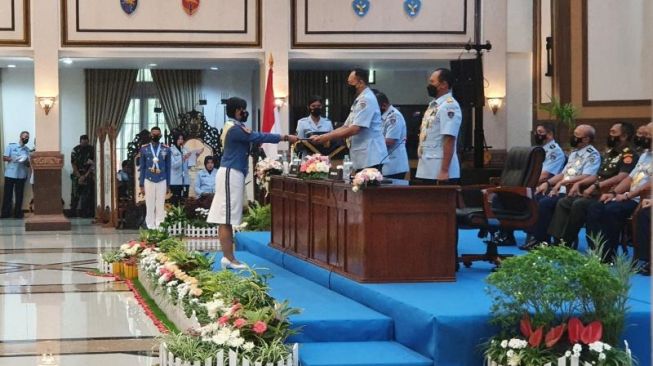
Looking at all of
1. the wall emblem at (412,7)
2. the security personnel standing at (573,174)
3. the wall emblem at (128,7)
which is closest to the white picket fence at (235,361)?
the security personnel standing at (573,174)

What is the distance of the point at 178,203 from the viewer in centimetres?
1809

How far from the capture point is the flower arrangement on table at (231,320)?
19.2 feet

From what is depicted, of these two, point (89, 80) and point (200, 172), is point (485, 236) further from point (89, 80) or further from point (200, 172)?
point (89, 80)

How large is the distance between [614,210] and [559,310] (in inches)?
117

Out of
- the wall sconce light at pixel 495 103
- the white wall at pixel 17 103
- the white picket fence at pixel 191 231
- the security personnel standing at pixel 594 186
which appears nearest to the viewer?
the security personnel standing at pixel 594 186

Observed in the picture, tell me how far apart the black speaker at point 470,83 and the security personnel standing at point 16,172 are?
28.6 ft

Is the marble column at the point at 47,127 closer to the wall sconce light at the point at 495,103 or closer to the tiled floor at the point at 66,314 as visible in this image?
the tiled floor at the point at 66,314

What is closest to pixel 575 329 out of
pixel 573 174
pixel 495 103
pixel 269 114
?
pixel 573 174

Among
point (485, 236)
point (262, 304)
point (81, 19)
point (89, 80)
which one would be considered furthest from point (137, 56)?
point (262, 304)

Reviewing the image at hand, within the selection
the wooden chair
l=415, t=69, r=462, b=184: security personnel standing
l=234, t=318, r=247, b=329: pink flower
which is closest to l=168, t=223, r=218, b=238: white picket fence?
the wooden chair

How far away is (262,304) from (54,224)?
12527 mm

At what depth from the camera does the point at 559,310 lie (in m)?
5.73

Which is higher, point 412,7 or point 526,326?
point 412,7

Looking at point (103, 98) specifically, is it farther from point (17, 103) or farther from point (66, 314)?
point (66, 314)
